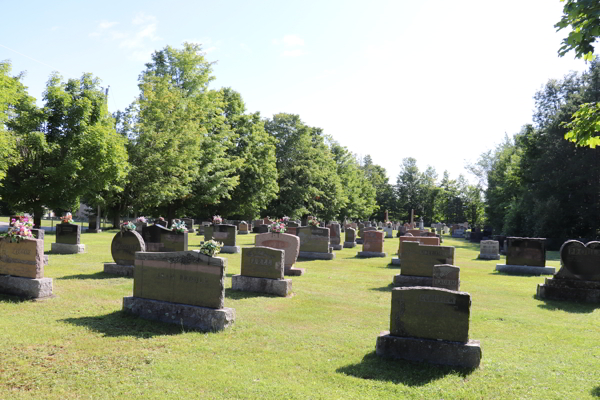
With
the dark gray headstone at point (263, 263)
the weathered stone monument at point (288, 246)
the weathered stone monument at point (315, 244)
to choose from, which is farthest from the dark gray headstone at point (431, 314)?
the weathered stone monument at point (315, 244)

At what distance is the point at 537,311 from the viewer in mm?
10539

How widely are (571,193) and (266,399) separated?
119ft

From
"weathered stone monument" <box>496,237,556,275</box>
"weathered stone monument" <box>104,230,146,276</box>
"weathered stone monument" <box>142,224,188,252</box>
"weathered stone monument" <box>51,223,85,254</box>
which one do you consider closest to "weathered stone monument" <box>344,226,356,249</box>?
"weathered stone monument" <box>496,237,556,275</box>

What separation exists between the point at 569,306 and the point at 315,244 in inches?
436

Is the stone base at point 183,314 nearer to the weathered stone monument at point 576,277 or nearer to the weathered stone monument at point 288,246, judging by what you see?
the weathered stone monument at point 288,246

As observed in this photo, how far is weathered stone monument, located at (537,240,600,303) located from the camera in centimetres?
1180

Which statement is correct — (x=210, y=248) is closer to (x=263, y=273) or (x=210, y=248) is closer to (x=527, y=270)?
(x=263, y=273)

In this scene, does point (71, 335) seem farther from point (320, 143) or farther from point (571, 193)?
point (320, 143)

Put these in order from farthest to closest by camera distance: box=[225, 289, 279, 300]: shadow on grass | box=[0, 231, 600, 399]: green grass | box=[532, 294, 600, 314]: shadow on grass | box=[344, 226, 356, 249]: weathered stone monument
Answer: box=[344, 226, 356, 249]: weathered stone monument
box=[532, 294, 600, 314]: shadow on grass
box=[225, 289, 279, 300]: shadow on grass
box=[0, 231, 600, 399]: green grass

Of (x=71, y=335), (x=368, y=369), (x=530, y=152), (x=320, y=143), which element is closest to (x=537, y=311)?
(x=368, y=369)

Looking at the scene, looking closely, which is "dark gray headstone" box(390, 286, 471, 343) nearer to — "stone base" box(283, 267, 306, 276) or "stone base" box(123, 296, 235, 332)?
"stone base" box(123, 296, 235, 332)

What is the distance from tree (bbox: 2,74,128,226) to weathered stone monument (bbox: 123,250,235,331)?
15.9 metres

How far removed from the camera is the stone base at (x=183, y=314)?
7.77 m

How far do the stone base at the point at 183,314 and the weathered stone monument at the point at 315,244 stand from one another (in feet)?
40.6
